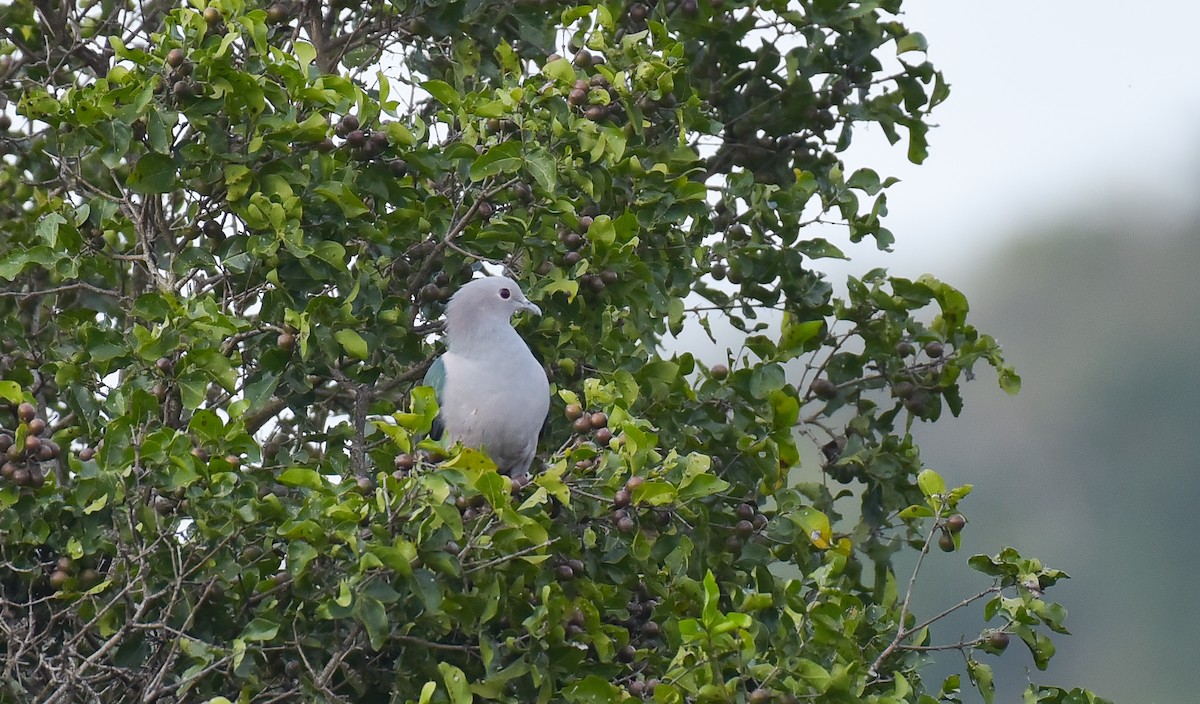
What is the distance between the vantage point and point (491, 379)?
6.46 metres

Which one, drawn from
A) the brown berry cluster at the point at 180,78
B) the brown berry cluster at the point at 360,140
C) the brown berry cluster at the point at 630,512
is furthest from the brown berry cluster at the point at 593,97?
the brown berry cluster at the point at 630,512

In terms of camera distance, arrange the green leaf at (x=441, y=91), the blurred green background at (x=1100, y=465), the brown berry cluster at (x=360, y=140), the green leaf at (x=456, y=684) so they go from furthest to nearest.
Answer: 1. the blurred green background at (x=1100, y=465)
2. the brown berry cluster at (x=360, y=140)
3. the green leaf at (x=441, y=91)
4. the green leaf at (x=456, y=684)

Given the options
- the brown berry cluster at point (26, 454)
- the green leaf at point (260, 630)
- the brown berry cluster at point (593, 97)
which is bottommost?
the green leaf at point (260, 630)

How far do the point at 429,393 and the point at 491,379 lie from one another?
67.7 inches

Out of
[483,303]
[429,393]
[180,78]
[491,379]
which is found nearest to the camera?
[429,393]

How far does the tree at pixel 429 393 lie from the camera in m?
5.12

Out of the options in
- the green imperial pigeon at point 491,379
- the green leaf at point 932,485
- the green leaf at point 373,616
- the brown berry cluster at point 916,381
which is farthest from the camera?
the brown berry cluster at point 916,381

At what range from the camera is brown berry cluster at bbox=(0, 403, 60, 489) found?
5414 mm

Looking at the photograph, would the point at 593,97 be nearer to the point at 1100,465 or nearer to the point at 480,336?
the point at 480,336

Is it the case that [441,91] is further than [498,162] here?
Yes

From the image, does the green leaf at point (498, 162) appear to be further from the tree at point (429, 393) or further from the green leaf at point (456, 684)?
the green leaf at point (456, 684)

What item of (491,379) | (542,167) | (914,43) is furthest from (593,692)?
(914,43)

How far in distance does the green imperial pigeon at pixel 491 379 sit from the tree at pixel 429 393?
14 cm

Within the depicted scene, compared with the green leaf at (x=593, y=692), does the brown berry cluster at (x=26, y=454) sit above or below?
above
